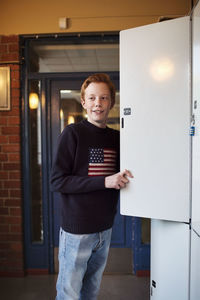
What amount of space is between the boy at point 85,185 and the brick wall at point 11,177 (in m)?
1.31

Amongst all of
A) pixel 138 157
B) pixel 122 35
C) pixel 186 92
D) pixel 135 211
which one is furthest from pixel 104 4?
pixel 135 211

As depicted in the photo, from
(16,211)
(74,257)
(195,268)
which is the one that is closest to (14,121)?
(16,211)

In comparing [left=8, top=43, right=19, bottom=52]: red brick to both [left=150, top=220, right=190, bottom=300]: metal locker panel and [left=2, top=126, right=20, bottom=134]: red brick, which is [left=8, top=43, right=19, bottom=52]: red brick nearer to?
[left=2, top=126, right=20, bottom=134]: red brick

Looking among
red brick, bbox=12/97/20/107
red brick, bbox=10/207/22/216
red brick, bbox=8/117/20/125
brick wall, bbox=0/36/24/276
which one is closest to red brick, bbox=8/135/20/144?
brick wall, bbox=0/36/24/276

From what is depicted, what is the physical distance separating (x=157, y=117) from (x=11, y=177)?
1754mm

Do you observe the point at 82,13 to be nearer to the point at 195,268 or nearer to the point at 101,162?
the point at 101,162

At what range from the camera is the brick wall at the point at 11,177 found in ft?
7.93

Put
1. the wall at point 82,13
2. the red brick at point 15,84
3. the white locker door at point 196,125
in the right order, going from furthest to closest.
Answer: the red brick at point 15,84 → the wall at point 82,13 → the white locker door at point 196,125

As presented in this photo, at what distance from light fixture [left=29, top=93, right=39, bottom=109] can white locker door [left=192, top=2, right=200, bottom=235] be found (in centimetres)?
177

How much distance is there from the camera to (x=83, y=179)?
124 centimetres

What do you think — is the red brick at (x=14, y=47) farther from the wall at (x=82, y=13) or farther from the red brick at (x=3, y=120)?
the red brick at (x=3, y=120)

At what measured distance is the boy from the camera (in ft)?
4.11

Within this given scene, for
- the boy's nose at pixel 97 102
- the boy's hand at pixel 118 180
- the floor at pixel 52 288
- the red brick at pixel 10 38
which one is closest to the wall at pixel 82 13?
the red brick at pixel 10 38

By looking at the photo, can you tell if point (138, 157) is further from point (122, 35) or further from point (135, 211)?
point (122, 35)
